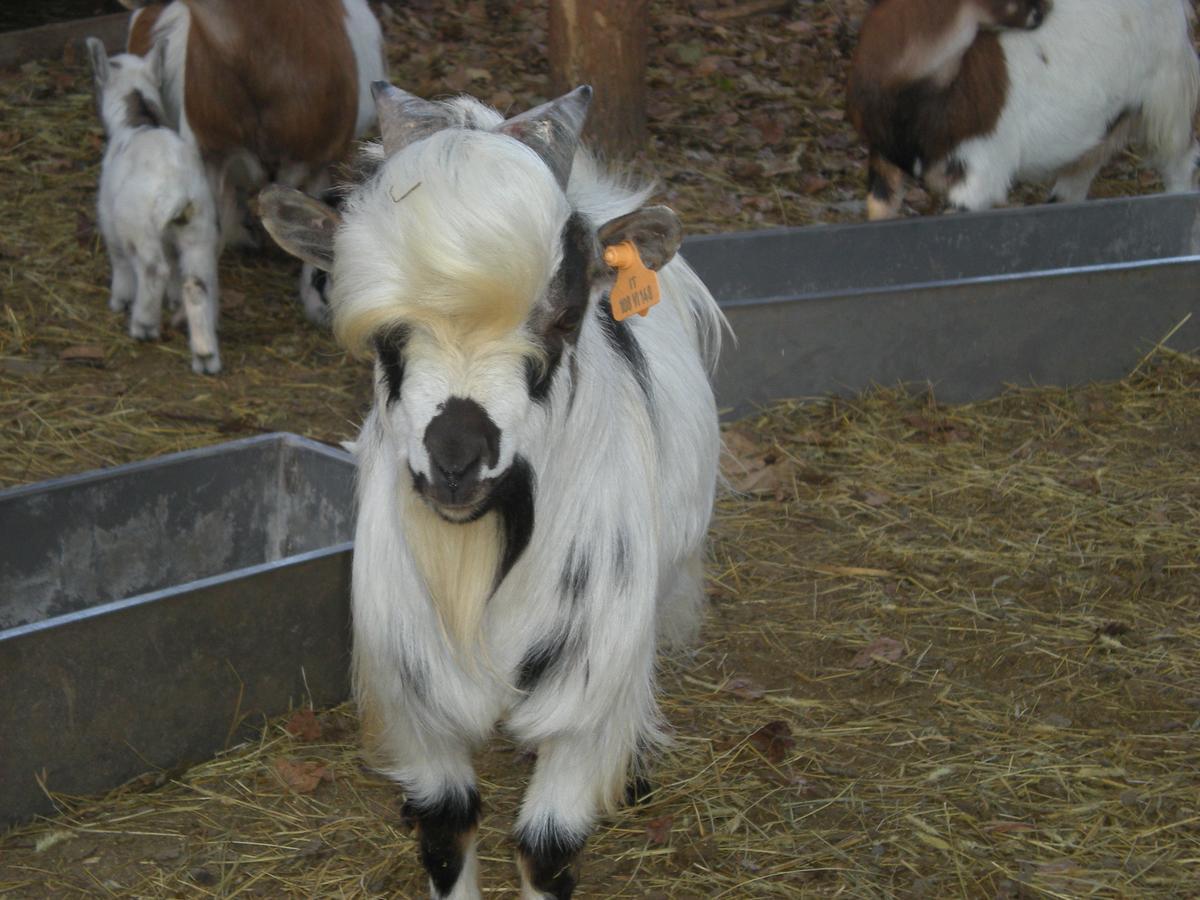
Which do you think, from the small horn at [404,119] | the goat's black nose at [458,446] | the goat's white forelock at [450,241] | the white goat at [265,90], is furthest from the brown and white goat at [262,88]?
the goat's black nose at [458,446]

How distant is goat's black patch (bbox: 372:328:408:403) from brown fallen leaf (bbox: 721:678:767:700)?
182 centimetres

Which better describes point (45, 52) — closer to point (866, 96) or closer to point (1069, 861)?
point (866, 96)

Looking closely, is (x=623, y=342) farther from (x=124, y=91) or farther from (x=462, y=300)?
(x=124, y=91)

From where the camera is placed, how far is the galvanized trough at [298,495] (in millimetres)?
3463

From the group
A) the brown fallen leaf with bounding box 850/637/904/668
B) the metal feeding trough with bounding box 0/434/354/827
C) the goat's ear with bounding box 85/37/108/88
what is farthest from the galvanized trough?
the goat's ear with bounding box 85/37/108/88

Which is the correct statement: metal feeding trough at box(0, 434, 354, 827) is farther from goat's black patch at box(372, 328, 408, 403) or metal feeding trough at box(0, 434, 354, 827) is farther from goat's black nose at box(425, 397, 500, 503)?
goat's black nose at box(425, 397, 500, 503)

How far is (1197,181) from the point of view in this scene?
313 inches

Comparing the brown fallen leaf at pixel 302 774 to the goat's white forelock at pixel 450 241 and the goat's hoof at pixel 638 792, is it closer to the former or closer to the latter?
the goat's hoof at pixel 638 792

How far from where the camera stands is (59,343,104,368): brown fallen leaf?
5969 millimetres

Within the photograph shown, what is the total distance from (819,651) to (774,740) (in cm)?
59

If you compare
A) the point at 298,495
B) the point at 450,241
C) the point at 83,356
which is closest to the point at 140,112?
the point at 83,356

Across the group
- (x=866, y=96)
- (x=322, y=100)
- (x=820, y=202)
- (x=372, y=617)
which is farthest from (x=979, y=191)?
(x=372, y=617)

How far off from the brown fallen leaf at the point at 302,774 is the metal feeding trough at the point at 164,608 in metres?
0.16

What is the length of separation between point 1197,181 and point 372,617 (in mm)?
6411
